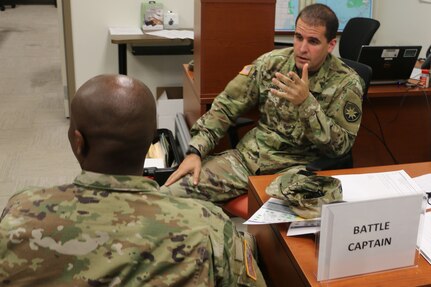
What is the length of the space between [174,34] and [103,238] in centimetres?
305

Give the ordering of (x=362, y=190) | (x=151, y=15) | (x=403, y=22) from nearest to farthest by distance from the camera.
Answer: (x=362, y=190), (x=151, y=15), (x=403, y=22)

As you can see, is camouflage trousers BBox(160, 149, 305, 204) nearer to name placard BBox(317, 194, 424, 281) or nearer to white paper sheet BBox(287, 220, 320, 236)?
white paper sheet BBox(287, 220, 320, 236)

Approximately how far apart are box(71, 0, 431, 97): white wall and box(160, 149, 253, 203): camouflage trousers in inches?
84.6

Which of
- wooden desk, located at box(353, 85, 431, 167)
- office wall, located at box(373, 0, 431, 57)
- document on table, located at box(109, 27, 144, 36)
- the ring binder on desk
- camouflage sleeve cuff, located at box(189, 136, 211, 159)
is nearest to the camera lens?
camouflage sleeve cuff, located at box(189, 136, 211, 159)

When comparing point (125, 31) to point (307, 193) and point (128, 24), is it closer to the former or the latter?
point (128, 24)

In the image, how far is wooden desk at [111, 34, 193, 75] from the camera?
3635mm

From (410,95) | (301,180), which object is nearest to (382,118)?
(410,95)

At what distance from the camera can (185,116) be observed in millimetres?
2863

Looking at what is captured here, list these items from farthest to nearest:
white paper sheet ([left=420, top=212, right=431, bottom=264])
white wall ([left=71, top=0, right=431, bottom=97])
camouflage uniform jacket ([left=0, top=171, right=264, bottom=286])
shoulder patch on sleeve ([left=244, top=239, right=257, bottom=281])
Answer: white wall ([left=71, top=0, right=431, bottom=97]) < white paper sheet ([left=420, top=212, right=431, bottom=264]) < shoulder patch on sleeve ([left=244, top=239, right=257, bottom=281]) < camouflage uniform jacket ([left=0, top=171, right=264, bottom=286])

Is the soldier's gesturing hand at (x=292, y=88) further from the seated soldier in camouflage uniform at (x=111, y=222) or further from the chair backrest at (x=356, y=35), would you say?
the chair backrest at (x=356, y=35)

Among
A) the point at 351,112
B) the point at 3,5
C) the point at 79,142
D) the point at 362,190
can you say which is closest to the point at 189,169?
the point at 351,112

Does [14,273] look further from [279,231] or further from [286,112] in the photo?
[286,112]

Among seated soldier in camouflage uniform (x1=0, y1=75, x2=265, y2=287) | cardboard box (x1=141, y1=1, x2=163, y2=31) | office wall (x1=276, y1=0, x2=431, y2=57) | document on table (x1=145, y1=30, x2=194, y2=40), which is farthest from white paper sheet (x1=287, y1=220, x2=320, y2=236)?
office wall (x1=276, y1=0, x2=431, y2=57)

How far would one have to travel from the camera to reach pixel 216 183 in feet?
6.83
